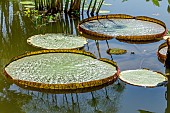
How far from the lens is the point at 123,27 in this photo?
582cm

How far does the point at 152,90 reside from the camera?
3.83 meters

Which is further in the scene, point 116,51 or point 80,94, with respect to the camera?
point 116,51

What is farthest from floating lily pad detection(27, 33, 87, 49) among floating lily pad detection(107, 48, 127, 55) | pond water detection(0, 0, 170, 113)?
floating lily pad detection(107, 48, 127, 55)

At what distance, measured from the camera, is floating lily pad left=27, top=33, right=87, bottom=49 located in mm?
4977

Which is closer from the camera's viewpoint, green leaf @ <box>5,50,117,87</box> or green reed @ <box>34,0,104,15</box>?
green leaf @ <box>5,50,117,87</box>

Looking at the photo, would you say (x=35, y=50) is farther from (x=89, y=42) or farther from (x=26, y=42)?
(x=89, y=42)

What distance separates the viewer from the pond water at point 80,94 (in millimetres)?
3506

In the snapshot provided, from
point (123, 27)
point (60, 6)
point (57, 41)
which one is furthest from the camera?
point (60, 6)

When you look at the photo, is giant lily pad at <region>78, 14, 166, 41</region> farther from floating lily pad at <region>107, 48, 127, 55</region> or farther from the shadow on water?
the shadow on water

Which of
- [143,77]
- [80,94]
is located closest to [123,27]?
[143,77]

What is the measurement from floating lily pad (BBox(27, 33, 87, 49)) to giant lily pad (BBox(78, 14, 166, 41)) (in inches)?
15.2

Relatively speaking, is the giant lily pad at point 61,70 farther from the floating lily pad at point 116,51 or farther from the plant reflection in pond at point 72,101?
the floating lily pad at point 116,51

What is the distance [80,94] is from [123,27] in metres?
2.32

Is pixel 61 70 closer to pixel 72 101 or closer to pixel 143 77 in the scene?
pixel 72 101
